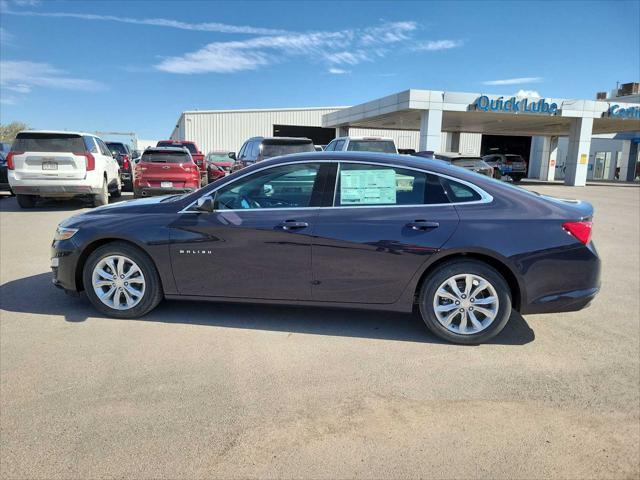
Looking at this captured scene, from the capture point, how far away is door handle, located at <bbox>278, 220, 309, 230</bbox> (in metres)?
4.07

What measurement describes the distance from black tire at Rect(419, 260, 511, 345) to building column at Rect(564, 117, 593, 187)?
2790 cm

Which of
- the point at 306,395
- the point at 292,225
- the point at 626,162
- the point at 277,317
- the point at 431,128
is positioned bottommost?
the point at 306,395

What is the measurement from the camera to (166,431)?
2777 millimetres

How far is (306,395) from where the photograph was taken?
3207mm

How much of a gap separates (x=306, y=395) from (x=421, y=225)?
5.48 feet

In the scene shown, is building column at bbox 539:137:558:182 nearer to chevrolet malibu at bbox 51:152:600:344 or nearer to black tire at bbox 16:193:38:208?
black tire at bbox 16:193:38:208

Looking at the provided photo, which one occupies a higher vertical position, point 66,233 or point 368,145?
point 368,145

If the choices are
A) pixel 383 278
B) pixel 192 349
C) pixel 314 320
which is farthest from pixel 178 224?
pixel 383 278

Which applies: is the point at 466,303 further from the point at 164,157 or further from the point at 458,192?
the point at 164,157

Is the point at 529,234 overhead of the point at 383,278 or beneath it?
overhead

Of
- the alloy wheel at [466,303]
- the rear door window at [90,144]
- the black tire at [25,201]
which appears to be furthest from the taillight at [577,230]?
the black tire at [25,201]

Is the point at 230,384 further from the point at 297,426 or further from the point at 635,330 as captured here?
the point at 635,330

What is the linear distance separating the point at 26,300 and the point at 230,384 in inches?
120

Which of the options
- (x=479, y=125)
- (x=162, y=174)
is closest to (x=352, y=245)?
(x=162, y=174)
